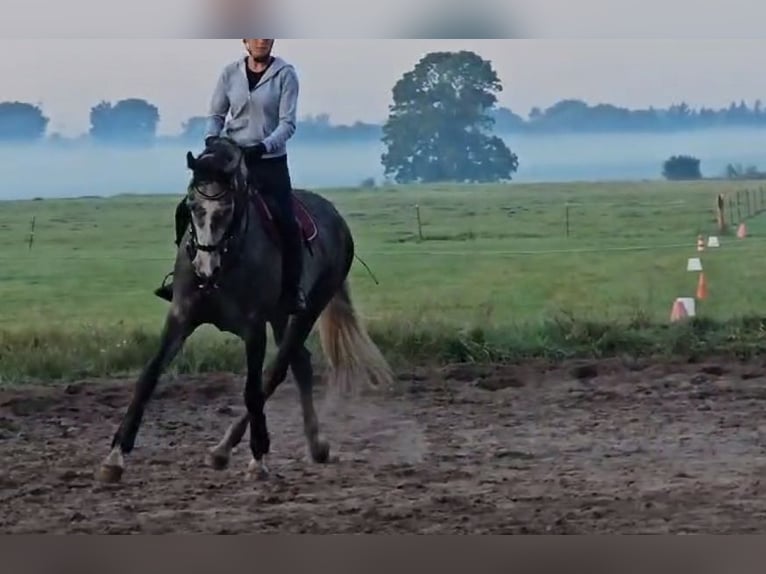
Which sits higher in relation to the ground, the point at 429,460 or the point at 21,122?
the point at 21,122

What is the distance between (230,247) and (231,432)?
0.54 meters

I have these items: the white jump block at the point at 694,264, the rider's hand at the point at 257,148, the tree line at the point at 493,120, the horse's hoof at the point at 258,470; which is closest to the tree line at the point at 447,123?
the tree line at the point at 493,120

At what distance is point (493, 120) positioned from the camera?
4.76 metres

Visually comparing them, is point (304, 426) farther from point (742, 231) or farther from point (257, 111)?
point (742, 231)

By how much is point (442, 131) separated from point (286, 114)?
0.46 metres

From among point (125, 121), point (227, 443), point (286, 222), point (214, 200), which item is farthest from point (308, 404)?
point (125, 121)

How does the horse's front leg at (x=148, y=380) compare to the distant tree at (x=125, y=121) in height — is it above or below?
below

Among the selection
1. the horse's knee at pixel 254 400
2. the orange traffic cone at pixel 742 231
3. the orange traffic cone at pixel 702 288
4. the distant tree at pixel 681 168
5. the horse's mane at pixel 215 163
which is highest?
the horse's mane at pixel 215 163

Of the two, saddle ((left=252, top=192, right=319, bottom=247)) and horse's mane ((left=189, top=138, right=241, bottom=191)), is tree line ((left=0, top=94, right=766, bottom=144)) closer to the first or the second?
horse's mane ((left=189, top=138, right=241, bottom=191))

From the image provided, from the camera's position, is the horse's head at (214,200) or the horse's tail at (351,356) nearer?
the horse's head at (214,200)

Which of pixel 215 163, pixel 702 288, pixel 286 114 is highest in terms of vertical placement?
pixel 286 114

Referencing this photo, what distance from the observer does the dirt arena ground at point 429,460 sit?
473cm

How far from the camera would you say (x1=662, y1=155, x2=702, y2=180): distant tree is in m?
4.77

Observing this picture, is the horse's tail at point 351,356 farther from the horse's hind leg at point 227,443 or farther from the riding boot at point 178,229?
the riding boot at point 178,229
